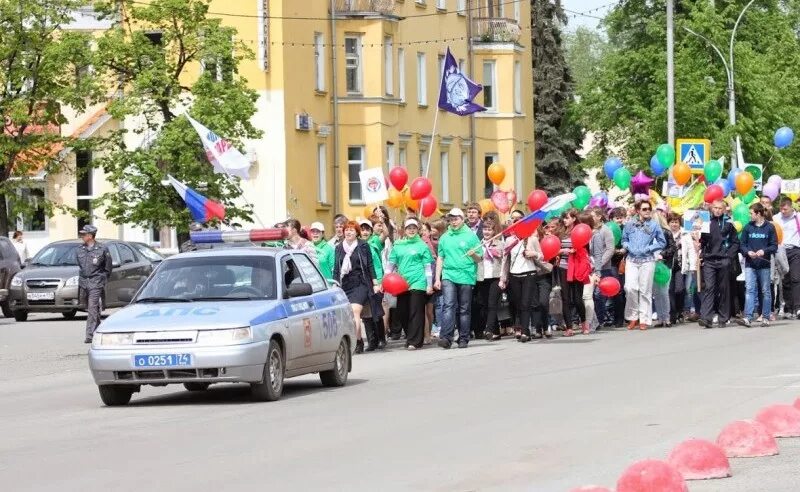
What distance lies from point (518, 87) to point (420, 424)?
55076 mm

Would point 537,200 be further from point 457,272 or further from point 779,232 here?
point 779,232

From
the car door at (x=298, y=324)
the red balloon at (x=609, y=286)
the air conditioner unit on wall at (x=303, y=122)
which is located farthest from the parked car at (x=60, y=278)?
the car door at (x=298, y=324)

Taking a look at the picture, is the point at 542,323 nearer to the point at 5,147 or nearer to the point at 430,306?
the point at 430,306

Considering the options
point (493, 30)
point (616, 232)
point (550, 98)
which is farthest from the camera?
point (550, 98)

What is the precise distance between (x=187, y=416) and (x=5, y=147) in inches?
1298

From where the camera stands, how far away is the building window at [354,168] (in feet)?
188

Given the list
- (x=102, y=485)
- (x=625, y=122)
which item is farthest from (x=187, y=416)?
(x=625, y=122)

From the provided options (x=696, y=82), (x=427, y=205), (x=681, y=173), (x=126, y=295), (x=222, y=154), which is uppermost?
(x=696, y=82)

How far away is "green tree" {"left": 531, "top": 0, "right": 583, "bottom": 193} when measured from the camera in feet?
258

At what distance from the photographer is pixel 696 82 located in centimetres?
5919

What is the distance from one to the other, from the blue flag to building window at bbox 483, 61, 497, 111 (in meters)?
28.6

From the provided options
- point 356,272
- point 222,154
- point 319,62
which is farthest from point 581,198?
point 319,62

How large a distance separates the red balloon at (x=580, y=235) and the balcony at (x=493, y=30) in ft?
130

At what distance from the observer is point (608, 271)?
3033cm
